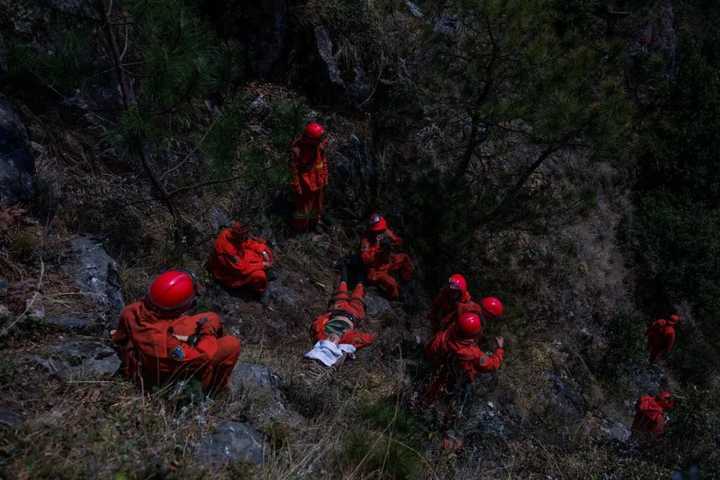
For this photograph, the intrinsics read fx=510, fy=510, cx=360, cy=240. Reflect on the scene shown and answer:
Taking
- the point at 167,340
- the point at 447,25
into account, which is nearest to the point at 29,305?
the point at 167,340

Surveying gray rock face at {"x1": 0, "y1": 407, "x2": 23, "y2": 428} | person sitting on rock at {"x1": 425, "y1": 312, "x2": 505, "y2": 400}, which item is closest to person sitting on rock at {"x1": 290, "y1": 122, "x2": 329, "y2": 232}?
person sitting on rock at {"x1": 425, "y1": 312, "x2": 505, "y2": 400}

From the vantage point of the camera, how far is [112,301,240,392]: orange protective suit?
9.14ft

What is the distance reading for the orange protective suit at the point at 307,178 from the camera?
21.5ft

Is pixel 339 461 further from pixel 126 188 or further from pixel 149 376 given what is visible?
pixel 126 188

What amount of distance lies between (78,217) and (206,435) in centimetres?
329

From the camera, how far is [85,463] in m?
1.97

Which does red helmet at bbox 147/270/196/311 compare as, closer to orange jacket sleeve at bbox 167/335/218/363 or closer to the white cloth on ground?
orange jacket sleeve at bbox 167/335/218/363

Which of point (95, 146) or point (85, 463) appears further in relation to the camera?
point (95, 146)

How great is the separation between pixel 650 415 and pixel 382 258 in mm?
4248

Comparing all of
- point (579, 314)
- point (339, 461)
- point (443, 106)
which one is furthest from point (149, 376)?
point (579, 314)

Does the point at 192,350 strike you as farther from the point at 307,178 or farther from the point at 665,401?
the point at 665,401

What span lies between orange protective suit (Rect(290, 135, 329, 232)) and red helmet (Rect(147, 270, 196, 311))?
11.9ft

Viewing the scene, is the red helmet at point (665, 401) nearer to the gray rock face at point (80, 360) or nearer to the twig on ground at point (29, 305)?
the gray rock face at point (80, 360)

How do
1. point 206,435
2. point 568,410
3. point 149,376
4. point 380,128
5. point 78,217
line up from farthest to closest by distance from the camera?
point 380,128 → point 568,410 → point 78,217 → point 149,376 → point 206,435
